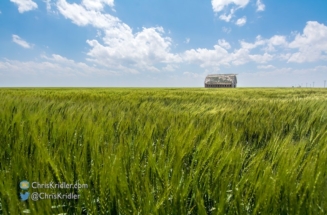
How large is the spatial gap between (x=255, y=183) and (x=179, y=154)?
32cm

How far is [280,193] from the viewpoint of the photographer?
70 cm

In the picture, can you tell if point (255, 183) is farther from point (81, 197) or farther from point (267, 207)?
point (81, 197)

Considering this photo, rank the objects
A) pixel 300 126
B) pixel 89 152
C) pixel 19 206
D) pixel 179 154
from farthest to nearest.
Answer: pixel 300 126
pixel 89 152
pixel 179 154
pixel 19 206

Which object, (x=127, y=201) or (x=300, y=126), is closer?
(x=127, y=201)

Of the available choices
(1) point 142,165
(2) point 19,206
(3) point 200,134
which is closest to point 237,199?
(1) point 142,165

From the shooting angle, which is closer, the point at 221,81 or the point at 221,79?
the point at 221,81

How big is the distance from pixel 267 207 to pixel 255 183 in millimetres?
104

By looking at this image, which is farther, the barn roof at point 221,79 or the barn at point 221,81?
the barn roof at point 221,79

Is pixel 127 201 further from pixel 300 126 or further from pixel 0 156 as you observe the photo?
pixel 300 126

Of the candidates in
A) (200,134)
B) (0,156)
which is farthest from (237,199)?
(0,156)

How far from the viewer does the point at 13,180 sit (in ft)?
2.57

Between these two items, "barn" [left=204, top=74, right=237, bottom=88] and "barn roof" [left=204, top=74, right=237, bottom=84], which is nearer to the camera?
"barn" [left=204, top=74, right=237, bottom=88]

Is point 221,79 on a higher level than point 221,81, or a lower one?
higher

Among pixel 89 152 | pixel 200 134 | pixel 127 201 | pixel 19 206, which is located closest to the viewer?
pixel 19 206
